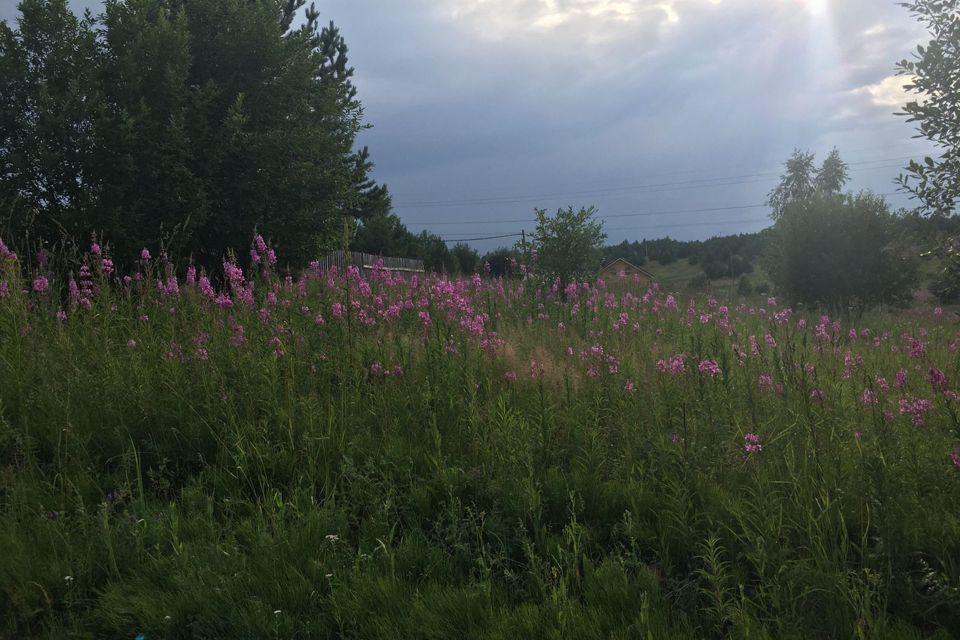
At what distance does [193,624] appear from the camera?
104 inches

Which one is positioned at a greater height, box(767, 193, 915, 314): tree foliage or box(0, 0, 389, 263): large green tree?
box(0, 0, 389, 263): large green tree

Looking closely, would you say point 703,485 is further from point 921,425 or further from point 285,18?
point 285,18

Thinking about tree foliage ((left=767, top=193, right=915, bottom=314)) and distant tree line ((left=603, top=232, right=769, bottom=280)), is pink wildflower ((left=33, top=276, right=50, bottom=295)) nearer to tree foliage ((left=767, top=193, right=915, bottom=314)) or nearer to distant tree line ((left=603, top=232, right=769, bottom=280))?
tree foliage ((left=767, top=193, right=915, bottom=314))

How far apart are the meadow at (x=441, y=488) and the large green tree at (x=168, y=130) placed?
30.1 feet

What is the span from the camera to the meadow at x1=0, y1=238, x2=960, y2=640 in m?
2.56

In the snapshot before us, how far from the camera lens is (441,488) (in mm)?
3475

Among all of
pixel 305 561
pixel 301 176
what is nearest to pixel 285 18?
pixel 301 176

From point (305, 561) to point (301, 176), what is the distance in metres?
14.9

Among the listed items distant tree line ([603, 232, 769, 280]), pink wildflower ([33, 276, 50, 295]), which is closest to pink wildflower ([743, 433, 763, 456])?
pink wildflower ([33, 276, 50, 295])

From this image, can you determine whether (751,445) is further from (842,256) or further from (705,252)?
(705,252)

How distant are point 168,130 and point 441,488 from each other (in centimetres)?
1381

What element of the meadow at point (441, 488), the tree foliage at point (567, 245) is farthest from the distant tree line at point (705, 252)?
the meadow at point (441, 488)

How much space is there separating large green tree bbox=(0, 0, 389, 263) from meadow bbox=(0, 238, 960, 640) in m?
9.16

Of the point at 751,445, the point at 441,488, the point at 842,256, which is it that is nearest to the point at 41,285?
the point at 441,488
